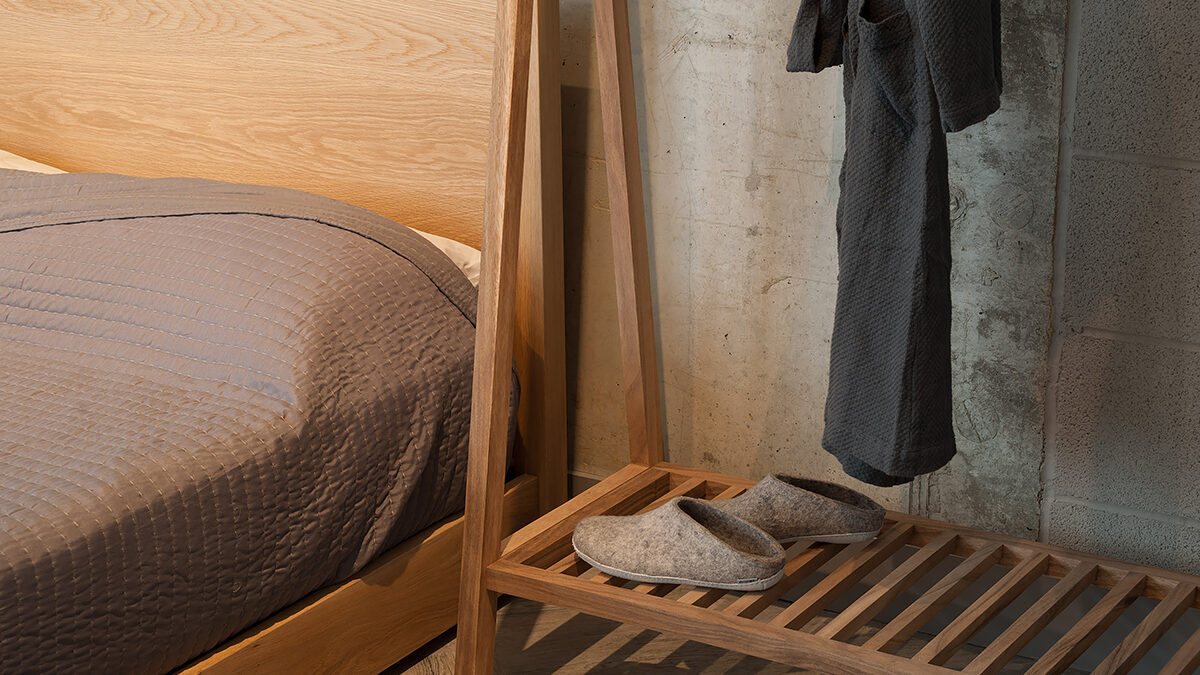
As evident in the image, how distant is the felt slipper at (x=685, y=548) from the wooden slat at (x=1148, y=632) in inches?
14.8

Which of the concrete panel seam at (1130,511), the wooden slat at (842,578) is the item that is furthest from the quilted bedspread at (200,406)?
the concrete panel seam at (1130,511)

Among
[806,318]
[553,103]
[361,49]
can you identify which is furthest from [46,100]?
[806,318]

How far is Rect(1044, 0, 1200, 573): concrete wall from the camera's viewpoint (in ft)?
4.91

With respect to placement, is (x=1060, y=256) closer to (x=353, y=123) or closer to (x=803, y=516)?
(x=803, y=516)

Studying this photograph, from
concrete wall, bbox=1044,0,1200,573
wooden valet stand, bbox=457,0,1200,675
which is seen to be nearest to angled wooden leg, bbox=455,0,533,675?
wooden valet stand, bbox=457,0,1200,675

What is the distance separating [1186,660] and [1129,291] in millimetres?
495

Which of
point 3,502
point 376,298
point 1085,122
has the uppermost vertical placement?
point 1085,122

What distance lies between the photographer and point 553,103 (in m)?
1.86

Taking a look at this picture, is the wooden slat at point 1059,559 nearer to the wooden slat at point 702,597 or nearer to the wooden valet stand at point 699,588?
the wooden valet stand at point 699,588

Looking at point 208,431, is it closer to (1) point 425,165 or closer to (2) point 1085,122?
(1) point 425,165

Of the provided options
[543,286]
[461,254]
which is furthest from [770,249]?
[461,254]

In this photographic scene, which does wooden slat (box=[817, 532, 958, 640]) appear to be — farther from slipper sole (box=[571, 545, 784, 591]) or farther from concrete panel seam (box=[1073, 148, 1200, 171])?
concrete panel seam (box=[1073, 148, 1200, 171])

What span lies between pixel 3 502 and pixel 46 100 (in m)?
1.36

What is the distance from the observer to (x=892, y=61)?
4.26 feet
